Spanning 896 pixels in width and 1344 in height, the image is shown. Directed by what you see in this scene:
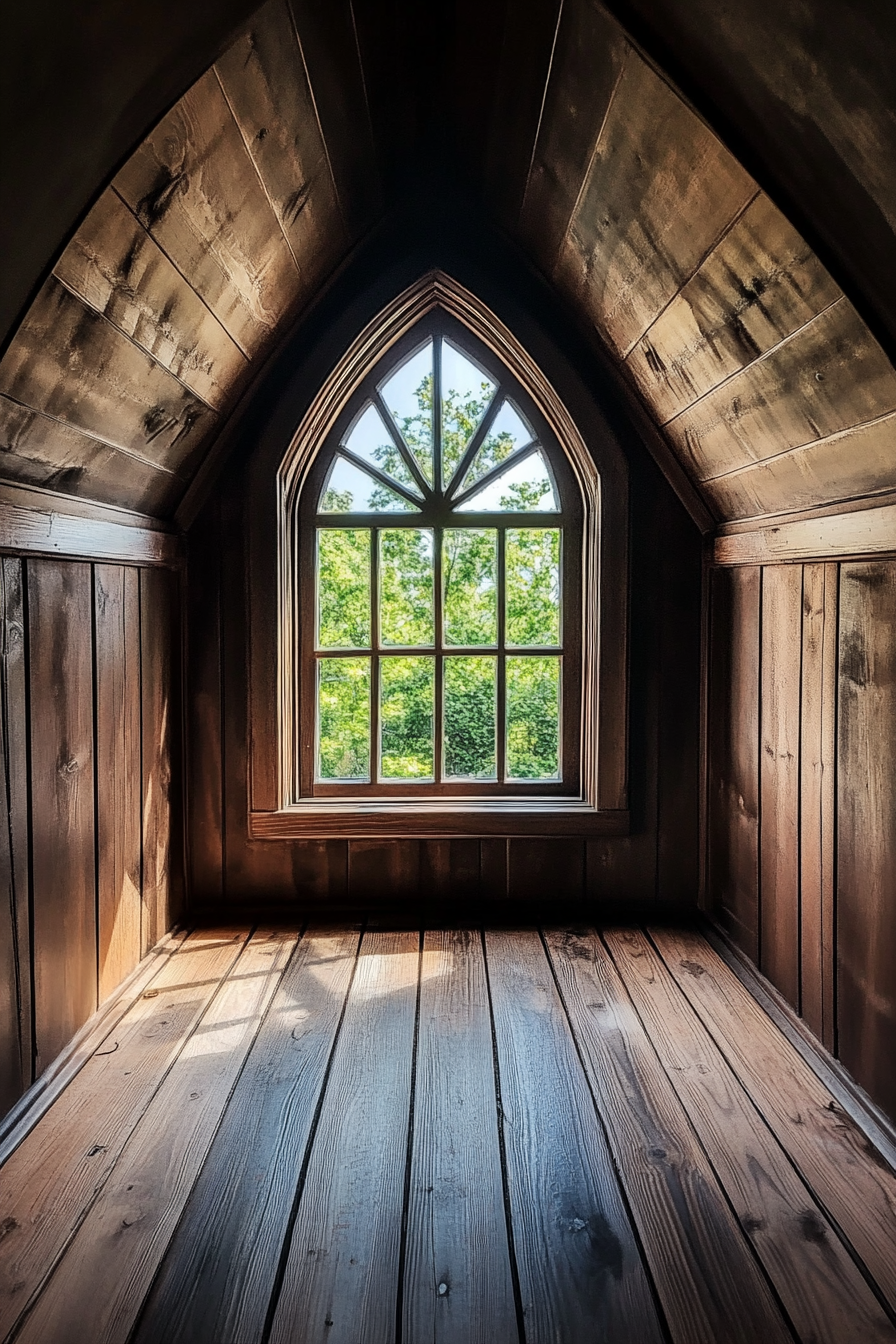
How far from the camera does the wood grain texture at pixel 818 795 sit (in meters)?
2.19

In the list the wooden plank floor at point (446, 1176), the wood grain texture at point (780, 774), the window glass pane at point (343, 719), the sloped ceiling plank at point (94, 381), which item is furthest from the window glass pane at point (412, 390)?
the wooden plank floor at point (446, 1176)

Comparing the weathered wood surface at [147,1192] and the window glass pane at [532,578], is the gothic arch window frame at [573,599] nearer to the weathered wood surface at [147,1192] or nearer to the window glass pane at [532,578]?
the window glass pane at [532,578]

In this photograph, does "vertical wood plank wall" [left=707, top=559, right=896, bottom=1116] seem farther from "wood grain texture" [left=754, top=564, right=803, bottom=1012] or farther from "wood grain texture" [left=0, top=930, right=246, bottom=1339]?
"wood grain texture" [left=0, top=930, right=246, bottom=1339]

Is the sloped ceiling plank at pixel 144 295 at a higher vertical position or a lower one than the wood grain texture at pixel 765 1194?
higher

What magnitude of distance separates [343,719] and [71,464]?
142cm

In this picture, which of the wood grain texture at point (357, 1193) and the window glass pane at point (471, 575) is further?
the window glass pane at point (471, 575)

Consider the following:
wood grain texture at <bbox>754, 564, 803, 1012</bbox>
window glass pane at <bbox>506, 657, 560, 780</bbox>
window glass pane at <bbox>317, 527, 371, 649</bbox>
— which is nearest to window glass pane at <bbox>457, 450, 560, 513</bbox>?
window glass pane at <bbox>317, 527, 371, 649</bbox>

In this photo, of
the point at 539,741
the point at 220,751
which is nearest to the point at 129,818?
the point at 220,751

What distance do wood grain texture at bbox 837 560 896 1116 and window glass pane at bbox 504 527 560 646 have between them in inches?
49.8

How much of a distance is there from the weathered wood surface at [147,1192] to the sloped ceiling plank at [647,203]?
2.16 metres

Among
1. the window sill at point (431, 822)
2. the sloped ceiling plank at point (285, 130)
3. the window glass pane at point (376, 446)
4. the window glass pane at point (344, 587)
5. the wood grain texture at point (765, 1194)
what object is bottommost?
the wood grain texture at point (765, 1194)

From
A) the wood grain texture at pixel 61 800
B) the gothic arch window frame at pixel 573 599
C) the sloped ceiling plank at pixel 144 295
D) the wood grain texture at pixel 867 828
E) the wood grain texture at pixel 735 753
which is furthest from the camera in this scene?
the gothic arch window frame at pixel 573 599

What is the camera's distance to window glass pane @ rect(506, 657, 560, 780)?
128 inches

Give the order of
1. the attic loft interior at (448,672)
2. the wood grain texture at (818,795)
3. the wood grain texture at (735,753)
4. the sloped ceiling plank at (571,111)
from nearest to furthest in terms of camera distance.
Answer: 1. the attic loft interior at (448,672)
2. the sloped ceiling plank at (571,111)
3. the wood grain texture at (818,795)
4. the wood grain texture at (735,753)
